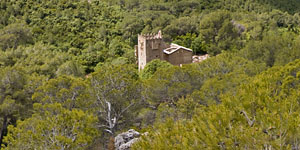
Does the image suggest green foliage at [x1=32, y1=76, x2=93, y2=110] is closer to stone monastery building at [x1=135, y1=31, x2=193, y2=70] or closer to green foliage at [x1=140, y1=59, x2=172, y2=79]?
green foliage at [x1=140, y1=59, x2=172, y2=79]

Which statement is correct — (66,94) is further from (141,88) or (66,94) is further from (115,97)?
(141,88)

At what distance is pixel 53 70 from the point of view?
1026 inches

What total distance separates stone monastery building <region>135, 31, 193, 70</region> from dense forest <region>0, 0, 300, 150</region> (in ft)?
8.81

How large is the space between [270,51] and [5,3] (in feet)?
110

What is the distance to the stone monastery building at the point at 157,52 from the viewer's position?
2889 cm

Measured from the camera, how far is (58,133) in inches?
451

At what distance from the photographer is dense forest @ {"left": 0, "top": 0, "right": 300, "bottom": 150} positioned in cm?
850

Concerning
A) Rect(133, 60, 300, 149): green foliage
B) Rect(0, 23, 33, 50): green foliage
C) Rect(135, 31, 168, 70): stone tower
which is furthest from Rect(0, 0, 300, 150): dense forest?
Rect(135, 31, 168, 70): stone tower

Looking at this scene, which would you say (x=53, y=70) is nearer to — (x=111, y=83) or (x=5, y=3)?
(x=111, y=83)

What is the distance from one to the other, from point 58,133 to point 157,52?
18692 millimetres

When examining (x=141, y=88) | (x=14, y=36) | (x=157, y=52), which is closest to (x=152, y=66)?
(x=157, y=52)

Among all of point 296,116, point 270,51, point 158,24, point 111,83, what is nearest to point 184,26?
point 158,24

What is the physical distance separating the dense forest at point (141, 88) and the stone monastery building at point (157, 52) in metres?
2.69

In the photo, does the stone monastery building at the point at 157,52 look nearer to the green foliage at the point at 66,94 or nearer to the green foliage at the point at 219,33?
the green foliage at the point at 219,33
